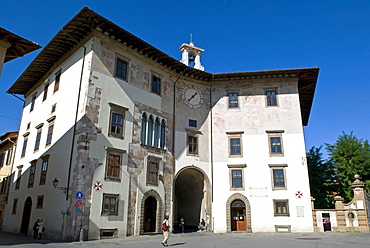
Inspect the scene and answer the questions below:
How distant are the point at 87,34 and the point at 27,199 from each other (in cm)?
1286

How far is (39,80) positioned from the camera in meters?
28.3

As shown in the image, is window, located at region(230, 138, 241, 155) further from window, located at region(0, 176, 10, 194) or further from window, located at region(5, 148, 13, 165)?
window, located at region(5, 148, 13, 165)

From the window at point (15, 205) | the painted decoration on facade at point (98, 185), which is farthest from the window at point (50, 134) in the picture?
the window at point (15, 205)

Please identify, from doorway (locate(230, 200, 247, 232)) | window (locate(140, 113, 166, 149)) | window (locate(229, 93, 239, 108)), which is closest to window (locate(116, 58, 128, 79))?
window (locate(140, 113, 166, 149))

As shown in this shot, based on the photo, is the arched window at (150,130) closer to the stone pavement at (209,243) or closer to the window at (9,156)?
the stone pavement at (209,243)

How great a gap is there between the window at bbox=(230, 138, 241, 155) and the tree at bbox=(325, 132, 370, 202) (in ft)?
47.3

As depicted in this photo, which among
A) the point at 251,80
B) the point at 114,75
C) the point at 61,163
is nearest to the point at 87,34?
the point at 114,75

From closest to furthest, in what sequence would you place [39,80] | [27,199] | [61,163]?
[61,163]
[27,199]
[39,80]

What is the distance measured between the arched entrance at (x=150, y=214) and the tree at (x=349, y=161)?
21.9 m

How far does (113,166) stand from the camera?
67.8ft

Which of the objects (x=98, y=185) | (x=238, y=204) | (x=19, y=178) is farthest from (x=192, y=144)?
(x=19, y=178)

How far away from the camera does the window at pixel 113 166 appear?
20.3m

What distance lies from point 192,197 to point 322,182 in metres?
15.1

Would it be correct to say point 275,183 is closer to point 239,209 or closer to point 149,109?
point 239,209
